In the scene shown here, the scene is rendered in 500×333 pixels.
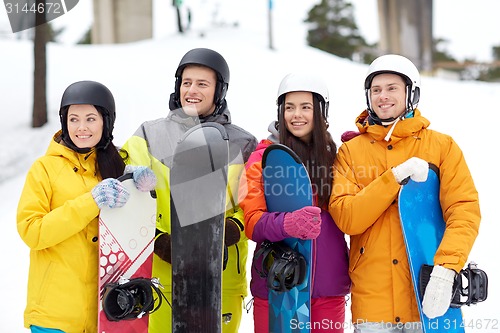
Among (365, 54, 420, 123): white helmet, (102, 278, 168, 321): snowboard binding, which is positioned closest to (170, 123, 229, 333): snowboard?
(102, 278, 168, 321): snowboard binding

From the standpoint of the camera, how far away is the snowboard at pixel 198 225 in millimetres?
2893

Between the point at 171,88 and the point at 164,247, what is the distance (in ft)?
28.7

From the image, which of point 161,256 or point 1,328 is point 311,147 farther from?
point 1,328

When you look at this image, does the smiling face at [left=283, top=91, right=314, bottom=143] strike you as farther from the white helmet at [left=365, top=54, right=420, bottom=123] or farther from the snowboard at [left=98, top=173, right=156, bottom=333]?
the snowboard at [left=98, top=173, right=156, bottom=333]

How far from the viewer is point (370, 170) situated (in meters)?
3.35

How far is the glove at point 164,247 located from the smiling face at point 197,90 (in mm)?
734

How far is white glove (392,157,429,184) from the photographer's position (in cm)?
305

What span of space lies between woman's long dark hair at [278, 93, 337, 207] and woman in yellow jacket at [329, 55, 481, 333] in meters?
0.06

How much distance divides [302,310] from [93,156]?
4.55 feet

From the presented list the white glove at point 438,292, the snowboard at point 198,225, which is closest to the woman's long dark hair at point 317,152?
the snowboard at point 198,225

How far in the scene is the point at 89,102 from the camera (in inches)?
127

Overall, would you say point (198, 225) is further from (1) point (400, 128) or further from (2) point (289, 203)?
(1) point (400, 128)

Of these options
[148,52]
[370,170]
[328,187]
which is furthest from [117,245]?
[148,52]

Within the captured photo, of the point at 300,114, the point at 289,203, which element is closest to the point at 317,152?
the point at 300,114
